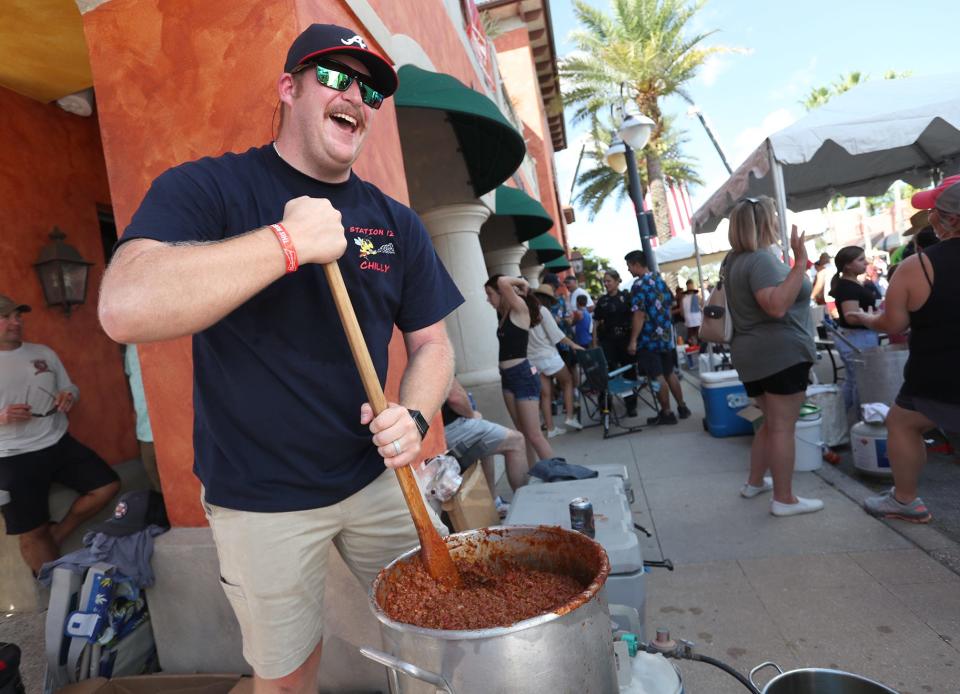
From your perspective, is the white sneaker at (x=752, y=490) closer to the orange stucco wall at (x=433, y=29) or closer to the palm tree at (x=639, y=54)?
the orange stucco wall at (x=433, y=29)

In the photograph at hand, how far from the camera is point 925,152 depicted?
787 cm

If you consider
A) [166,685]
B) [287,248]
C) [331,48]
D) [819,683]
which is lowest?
[166,685]

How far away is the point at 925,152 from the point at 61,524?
10.6 metres

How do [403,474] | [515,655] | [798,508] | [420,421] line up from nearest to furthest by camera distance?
[515,655], [403,474], [420,421], [798,508]

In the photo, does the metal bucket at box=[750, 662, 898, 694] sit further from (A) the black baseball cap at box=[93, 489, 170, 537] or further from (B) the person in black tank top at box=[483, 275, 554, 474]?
(B) the person in black tank top at box=[483, 275, 554, 474]

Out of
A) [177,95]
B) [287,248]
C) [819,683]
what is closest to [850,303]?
[819,683]

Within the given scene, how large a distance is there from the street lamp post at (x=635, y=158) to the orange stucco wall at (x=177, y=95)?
7.75 meters

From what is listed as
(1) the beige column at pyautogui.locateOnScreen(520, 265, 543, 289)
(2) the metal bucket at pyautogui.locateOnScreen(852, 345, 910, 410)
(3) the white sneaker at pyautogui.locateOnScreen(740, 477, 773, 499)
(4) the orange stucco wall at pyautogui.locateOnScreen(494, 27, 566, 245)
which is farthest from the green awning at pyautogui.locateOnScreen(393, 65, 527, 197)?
(4) the orange stucco wall at pyautogui.locateOnScreen(494, 27, 566, 245)

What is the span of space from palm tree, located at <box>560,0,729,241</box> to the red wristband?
1966 cm

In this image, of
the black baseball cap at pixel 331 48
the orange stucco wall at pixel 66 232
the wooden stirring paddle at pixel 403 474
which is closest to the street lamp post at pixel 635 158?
the orange stucco wall at pixel 66 232

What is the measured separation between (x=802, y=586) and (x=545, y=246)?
9348mm

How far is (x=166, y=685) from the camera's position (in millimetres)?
2449

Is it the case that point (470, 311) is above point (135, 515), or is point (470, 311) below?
above

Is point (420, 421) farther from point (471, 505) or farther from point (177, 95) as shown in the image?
point (177, 95)
